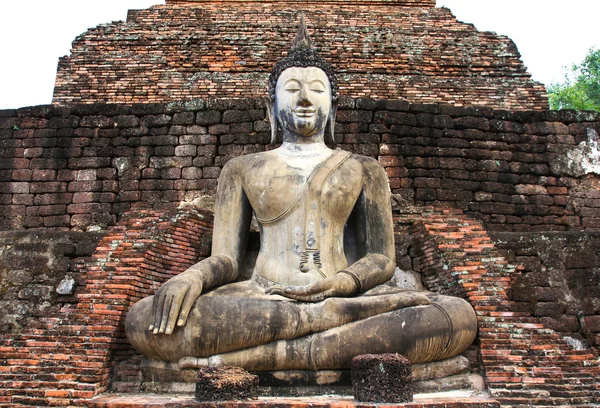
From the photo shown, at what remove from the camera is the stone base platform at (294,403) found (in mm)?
3789

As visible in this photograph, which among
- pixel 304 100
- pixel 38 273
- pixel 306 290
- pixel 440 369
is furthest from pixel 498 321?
pixel 38 273

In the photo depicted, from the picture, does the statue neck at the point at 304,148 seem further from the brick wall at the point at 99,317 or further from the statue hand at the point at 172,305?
the statue hand at the point at 172,305

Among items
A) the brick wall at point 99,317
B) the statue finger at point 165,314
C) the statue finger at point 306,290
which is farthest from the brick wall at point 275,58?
the statue finger at point 165,314

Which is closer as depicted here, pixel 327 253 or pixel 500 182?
pixel 327 253

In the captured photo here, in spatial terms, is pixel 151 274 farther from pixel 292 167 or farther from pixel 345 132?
pixel 345 132

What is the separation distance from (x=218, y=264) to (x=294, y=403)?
1.60m

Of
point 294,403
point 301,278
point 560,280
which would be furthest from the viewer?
point 560,280

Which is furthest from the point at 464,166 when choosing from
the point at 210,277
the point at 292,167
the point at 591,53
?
the point at 591,53

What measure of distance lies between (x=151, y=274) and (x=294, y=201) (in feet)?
5.67

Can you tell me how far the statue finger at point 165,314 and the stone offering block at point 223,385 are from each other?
583 millimetres

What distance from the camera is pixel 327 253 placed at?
5.16 m

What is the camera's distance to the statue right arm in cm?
443

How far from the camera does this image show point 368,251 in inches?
213

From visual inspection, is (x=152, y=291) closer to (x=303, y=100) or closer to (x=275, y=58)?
(x=303, y=100)
